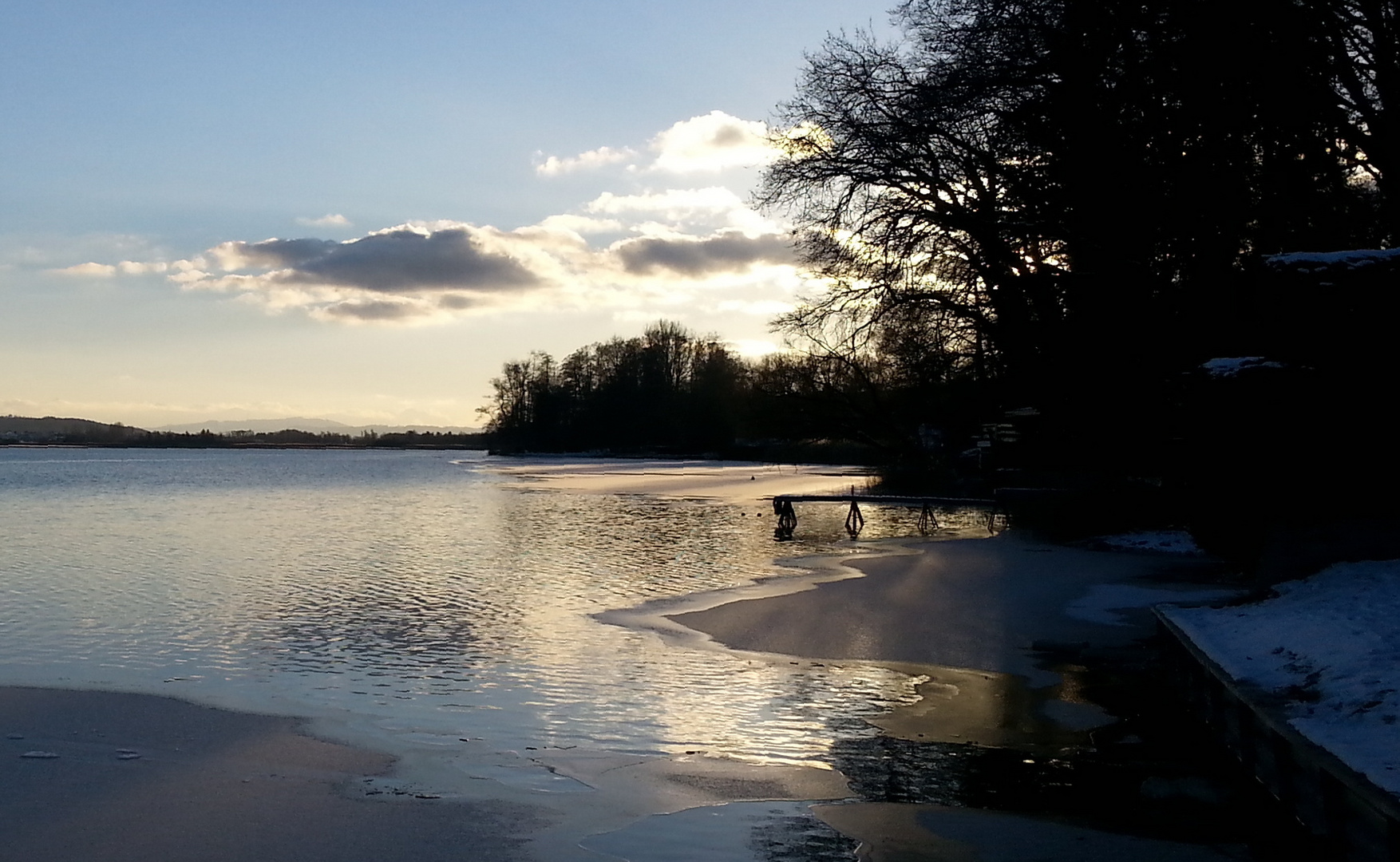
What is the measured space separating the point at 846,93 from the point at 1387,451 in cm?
1225

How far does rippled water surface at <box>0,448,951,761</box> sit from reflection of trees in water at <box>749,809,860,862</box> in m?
1.26

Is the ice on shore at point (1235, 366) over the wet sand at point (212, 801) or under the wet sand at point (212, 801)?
over

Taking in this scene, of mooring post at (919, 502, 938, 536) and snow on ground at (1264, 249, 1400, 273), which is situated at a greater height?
snow on ground at (1264, 249, 1400, 273)

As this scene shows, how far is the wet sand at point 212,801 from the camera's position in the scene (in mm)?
5227

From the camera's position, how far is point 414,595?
1434 cm

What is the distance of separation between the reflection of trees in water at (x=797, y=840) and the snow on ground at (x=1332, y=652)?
227 centimetres

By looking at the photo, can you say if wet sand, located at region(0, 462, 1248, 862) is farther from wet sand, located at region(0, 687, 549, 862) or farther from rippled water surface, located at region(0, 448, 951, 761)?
rippled water surface, located at region(0, 448, 951, 761)

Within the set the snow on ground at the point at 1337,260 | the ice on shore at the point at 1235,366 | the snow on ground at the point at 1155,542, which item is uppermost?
the snow on ground at the point at 1337,260

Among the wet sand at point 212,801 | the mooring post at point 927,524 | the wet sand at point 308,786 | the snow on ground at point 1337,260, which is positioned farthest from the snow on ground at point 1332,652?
the mooring post at point 927,524

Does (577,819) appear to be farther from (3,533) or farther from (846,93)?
(3,533)

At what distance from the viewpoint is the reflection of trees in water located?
17.1 feet

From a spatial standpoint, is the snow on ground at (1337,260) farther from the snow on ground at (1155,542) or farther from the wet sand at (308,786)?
the snow on ground at (1155,542)

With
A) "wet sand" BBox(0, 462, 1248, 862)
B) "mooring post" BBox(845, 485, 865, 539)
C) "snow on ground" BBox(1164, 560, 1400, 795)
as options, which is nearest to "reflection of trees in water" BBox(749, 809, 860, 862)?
"wet sand" BBox(0, 462, 1248, 862)

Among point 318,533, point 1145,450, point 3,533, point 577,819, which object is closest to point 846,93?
point 1145,450
